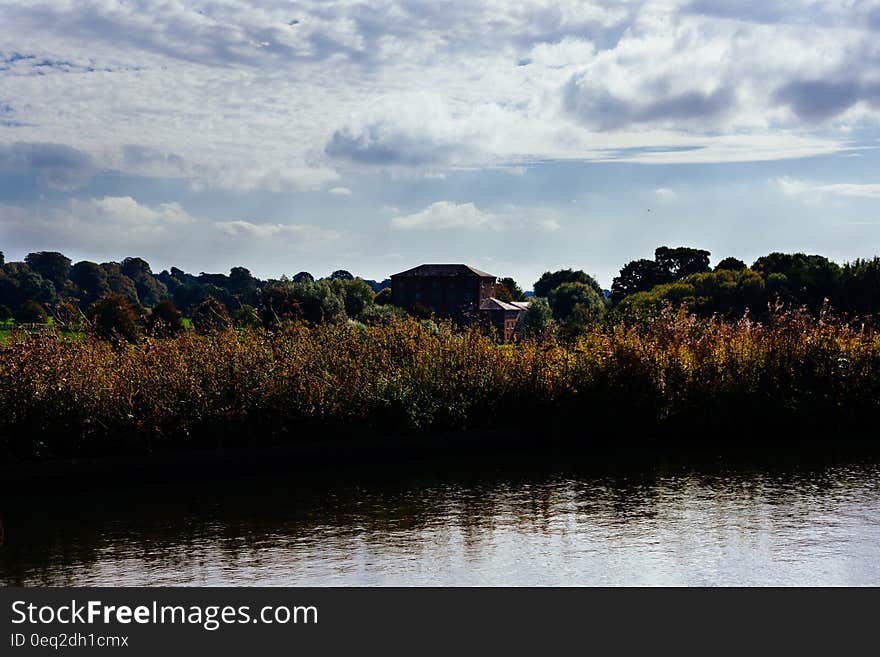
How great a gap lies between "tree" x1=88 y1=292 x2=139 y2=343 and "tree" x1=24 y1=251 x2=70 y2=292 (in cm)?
9755

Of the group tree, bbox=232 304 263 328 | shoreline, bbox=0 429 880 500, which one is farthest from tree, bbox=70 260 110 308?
shoreline, bbox=0 429 880 500

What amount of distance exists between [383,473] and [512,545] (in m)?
3.42

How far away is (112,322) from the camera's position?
1777cm

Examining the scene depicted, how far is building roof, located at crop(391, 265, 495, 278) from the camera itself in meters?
100

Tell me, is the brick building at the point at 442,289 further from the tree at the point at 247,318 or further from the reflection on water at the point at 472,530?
the reflection on water at the point at 472,530

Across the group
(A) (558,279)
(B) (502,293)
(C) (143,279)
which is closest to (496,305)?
(B) (502,293)

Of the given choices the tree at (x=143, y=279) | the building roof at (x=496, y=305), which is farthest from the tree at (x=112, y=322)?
the tree at (x=143, y=279)

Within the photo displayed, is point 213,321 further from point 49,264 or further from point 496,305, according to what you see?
point 49,264

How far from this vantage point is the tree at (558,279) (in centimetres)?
12069

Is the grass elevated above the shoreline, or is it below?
above

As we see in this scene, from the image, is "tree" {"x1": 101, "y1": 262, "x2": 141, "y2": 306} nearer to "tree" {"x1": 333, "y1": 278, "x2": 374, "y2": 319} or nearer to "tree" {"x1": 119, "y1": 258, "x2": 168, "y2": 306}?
"tree" {"x1": 119, "y1": 258, "x2": 168, "y2": 306}
